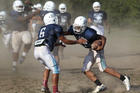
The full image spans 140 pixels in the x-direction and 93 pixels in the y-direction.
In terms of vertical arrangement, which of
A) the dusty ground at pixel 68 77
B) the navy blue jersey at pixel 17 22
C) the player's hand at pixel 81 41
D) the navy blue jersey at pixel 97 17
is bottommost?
the dusty ground at pixel 68 77

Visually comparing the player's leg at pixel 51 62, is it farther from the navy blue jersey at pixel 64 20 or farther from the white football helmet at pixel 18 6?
the navy blue jersey at pixel 64 20

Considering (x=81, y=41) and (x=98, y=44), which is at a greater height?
(x=81, y=41)

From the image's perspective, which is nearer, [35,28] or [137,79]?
[137,79]

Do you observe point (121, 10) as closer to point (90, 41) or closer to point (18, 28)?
point (18, 28)

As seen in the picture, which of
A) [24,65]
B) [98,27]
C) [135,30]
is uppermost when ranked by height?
[98,27]

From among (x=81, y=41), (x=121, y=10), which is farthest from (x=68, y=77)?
(x=121, y=10)

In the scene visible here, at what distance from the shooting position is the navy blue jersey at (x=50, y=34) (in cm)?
729

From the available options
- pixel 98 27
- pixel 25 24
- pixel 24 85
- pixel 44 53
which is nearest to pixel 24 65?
pixel 25 24

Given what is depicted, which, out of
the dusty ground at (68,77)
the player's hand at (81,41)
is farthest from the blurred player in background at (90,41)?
the dusty ground at (68,77)

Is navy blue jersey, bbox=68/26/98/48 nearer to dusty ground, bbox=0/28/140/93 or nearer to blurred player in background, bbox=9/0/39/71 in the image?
dusty ground, bbox=0/28/140/93

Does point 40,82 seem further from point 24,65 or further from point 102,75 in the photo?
point 24,65

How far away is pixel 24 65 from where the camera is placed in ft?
41.5

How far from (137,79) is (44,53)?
3138 millimetres

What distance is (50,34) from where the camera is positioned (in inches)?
290
